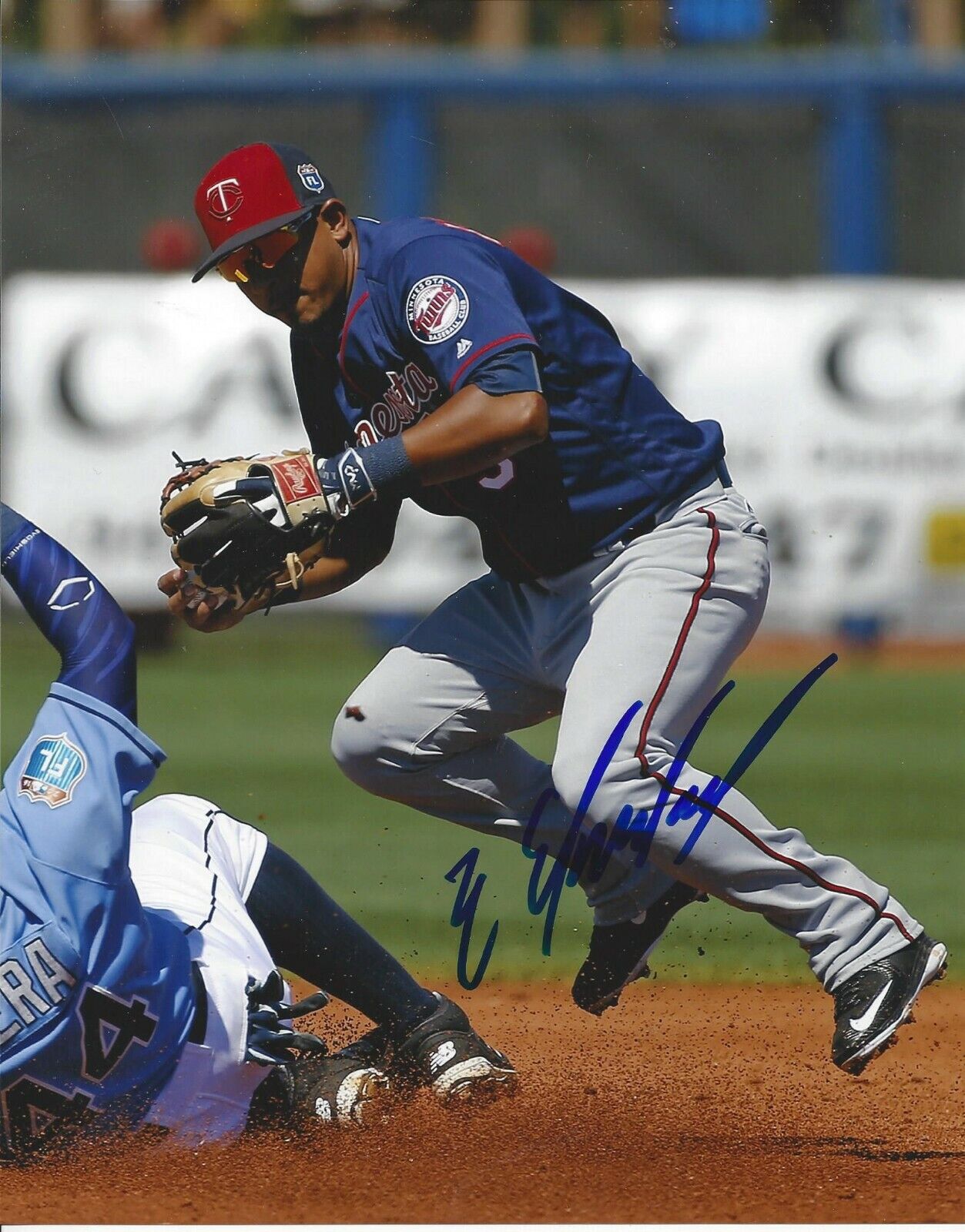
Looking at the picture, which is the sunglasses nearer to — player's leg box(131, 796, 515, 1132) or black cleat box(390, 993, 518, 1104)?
player's leg box(131, 796, 515, 1132)

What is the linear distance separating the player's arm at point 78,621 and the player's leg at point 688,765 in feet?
2.77

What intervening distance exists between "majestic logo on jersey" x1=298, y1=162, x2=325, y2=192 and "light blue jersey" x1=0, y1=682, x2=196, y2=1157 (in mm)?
1092

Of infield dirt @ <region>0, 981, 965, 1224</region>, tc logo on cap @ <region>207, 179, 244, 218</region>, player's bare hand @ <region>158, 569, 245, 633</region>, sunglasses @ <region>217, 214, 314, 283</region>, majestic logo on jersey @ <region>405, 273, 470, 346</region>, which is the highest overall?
tc logo on cap @ <region>207, 179, 244, 218</region>

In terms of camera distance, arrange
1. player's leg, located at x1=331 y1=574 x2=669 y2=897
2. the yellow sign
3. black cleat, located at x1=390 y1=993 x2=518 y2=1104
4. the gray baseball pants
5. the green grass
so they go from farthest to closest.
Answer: the yellow sign, the green grass, player's leg, located at x1=331 y1=574 x2=669 y2=897, black cleat, located at x1=390 y1=993 x2=518 y2=1104, the gray baseball pants

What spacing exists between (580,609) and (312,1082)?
1.03 m

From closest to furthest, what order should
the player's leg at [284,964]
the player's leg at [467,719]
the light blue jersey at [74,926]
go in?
the light blue jersey at [74,926], the player's leg at [284,964], the player's leg at [467,719]

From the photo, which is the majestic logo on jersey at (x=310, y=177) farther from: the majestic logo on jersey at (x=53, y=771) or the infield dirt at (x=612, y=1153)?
the infield dirt at (x=612, y=1153)

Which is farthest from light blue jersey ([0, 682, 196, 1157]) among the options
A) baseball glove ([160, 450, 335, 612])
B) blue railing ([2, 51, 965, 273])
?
blue railing ([2, 51, 965, 273])

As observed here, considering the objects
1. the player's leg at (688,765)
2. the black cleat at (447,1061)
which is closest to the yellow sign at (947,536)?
the player's leg at (688,765)

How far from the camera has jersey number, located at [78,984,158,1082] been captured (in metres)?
2.74

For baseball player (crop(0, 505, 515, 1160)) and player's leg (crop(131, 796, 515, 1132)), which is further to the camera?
player's leg (crop(131, 796, 515, 1132))

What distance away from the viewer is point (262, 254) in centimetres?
327

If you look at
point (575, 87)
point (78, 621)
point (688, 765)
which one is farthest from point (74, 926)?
point (575, 87)

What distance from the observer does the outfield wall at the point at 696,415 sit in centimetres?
974
